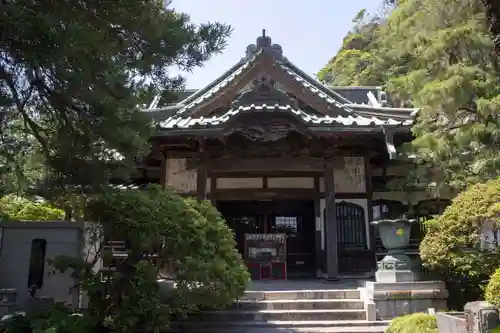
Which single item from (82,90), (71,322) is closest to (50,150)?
(82,90)

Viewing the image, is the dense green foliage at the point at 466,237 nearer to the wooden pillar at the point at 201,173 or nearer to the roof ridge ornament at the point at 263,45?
the wooden pillar at the point at 201,173

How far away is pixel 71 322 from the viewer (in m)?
5.92

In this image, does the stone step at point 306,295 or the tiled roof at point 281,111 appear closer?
the stone step at point 306,295

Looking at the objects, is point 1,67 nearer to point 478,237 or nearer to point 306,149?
point 478,237

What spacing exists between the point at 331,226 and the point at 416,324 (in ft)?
16.1

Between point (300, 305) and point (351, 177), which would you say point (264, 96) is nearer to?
point (351, 177)

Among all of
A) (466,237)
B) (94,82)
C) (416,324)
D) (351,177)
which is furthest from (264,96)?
(94,82)

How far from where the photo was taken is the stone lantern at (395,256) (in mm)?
8539

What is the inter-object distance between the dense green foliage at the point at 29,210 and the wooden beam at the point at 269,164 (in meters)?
4.27

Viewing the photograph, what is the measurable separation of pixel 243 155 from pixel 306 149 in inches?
70.4

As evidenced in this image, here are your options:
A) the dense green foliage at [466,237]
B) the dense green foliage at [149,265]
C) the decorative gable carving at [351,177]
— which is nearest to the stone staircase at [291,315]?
the dense green foliage at [149,265]

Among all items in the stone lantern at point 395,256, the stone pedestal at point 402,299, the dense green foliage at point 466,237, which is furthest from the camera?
the stone lantern at point 395,256

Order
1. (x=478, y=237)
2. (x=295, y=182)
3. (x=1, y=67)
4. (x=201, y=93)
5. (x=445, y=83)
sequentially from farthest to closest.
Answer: (x=201, y=93)
(x=295, y=182)
(x=445, y=83)
(x=478, y=237)
(x=1, y=67)

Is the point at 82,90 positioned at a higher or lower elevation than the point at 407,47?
lower
